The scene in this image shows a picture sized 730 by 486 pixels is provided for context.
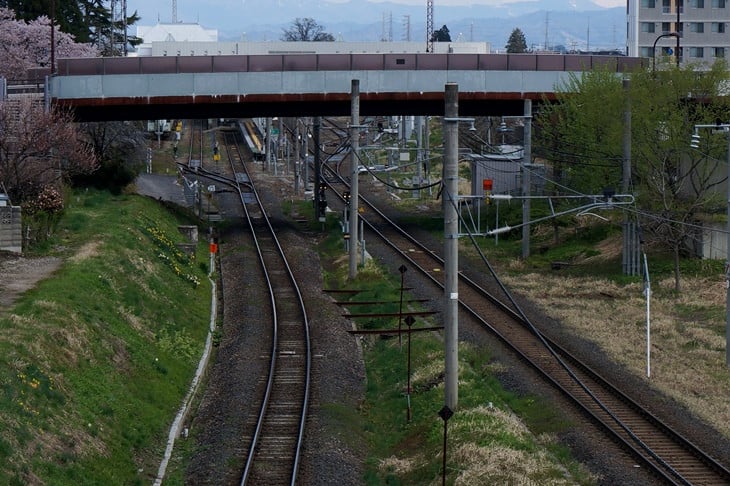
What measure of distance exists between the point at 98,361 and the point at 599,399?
31.6 ft

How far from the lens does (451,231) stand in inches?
781

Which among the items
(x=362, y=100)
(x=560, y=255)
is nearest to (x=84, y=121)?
(x=362, y=100)

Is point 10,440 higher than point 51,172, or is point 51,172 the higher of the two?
point 51,172

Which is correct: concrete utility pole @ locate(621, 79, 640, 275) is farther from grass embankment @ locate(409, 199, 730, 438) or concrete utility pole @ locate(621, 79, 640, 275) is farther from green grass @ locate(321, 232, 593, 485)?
green grass @ locate(321, 232, 593, 485)

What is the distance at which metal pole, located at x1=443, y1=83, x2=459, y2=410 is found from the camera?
63.9 ft

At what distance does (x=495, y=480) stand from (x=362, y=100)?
1182 inches

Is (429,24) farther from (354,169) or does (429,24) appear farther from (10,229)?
(10,229)

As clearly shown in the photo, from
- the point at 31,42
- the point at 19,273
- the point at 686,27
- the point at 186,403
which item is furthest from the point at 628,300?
the point at 686,27

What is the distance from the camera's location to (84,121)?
149ft

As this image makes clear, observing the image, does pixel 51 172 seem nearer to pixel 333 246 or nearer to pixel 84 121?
pixel 84 121

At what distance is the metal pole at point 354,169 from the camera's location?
34.1 m

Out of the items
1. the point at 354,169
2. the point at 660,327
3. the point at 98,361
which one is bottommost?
the point at 660,327

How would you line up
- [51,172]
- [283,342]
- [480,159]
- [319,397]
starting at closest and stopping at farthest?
[319,397], [283,342], [51,172], [480,159]

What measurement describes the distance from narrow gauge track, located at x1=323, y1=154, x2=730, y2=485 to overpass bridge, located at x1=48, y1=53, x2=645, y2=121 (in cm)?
1014
